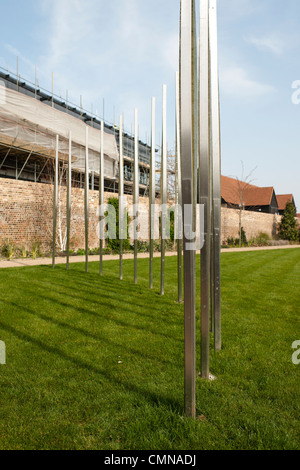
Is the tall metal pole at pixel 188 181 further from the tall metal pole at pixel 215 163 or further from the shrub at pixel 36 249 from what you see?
the shrub at pixel 36 249

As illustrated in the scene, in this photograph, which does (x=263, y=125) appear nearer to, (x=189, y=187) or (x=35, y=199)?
(x=189, y=187)

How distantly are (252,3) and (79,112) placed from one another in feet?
69.0

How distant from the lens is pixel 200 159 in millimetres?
2262

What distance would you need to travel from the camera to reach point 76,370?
2.47 meters

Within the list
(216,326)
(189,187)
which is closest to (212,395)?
(216,326)

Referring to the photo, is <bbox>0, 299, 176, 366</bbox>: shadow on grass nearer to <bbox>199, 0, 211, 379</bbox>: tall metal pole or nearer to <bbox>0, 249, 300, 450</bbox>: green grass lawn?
<bbox>0, 249, 300, 450</bbox>: green grass lawn

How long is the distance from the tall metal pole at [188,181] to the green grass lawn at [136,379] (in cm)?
25

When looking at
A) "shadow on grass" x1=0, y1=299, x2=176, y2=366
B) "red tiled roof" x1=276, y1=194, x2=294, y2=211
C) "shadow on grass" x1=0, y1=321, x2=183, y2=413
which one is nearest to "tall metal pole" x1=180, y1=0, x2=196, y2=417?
"shadow on grass" x1=0, y1=321, x2=183, y2=413

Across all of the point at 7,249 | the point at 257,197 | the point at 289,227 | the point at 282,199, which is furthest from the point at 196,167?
the point at 282,199

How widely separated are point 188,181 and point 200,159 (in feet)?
1.68

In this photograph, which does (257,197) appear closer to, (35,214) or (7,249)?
(35,214)

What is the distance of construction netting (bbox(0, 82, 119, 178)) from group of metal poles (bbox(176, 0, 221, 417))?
11006 mm
